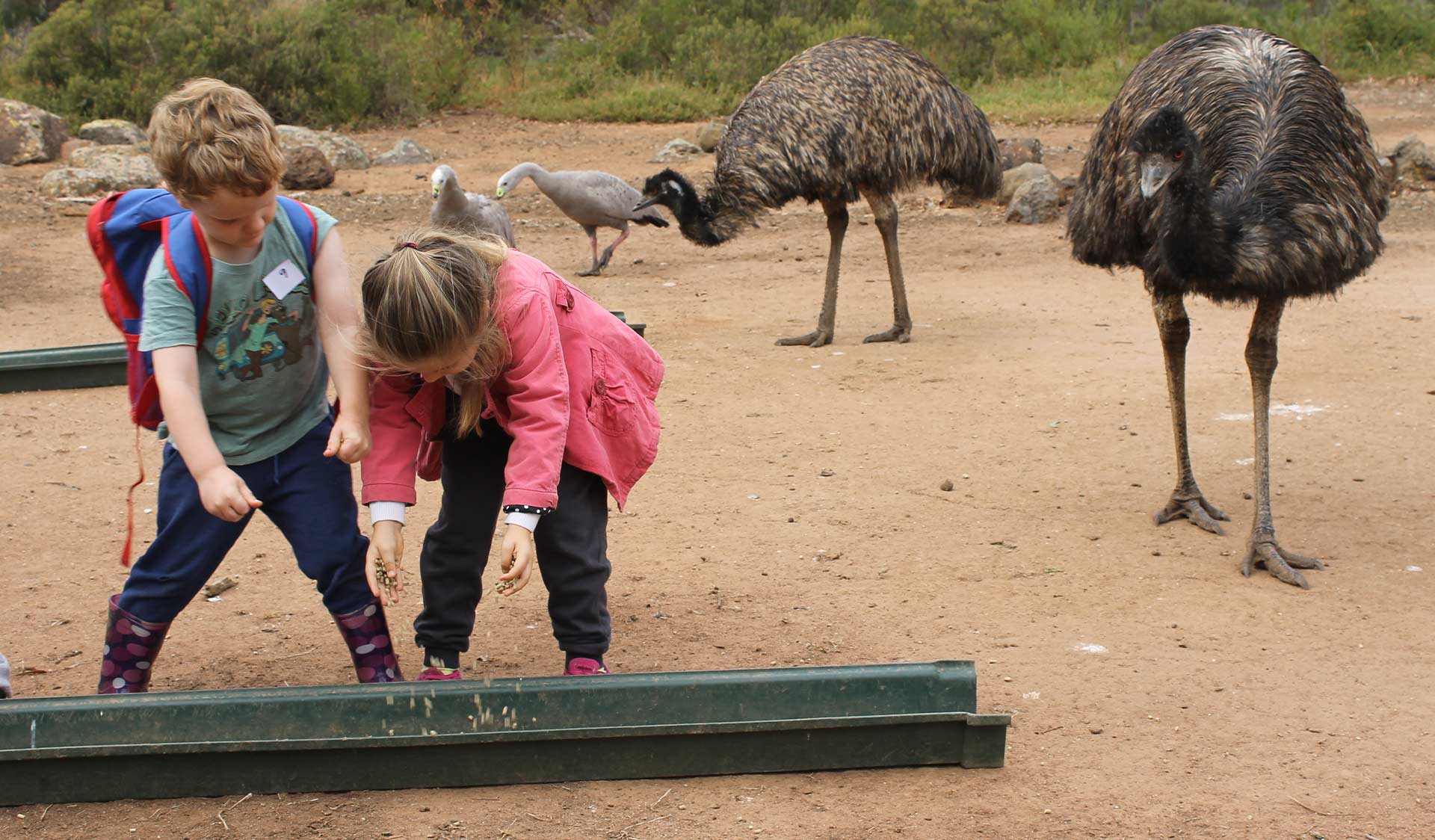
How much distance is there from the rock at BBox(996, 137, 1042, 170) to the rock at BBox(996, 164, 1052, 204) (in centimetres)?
59

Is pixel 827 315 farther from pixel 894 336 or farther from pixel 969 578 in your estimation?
pixel 969 578

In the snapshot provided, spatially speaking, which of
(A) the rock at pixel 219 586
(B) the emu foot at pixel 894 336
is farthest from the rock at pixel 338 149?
(A) the rock at pixel 219 586

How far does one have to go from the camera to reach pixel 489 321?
8.84 feet

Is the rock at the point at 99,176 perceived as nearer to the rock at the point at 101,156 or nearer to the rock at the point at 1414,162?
the rock at the point at 101,156

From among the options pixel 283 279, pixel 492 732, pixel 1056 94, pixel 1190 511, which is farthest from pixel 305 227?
pixel 1056 94

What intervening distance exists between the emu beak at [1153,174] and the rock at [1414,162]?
854 centimetres

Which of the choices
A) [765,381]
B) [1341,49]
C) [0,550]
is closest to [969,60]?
[1341,49]

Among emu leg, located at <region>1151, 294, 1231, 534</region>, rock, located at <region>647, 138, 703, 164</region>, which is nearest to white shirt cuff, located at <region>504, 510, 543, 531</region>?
emu leg, located at <region>1151, 294, 1231, 534</region>

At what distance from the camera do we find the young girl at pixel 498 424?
2.63 metres

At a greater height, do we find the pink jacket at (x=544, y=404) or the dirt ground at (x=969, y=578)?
the pink jacket at (x=544, y=404)

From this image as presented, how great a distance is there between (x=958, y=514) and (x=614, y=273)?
544 centimetres

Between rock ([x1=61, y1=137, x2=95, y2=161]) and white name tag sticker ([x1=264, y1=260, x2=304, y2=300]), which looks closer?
white name tag sticker ([x1=264, y1=260, x2=304, y2=300])

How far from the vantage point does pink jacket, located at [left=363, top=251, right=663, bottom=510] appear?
275 centimetres

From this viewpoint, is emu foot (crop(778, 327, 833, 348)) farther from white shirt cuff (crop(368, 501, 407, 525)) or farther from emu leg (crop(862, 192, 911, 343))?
white shirt cuff (crop(368, 501, 407, 525))
